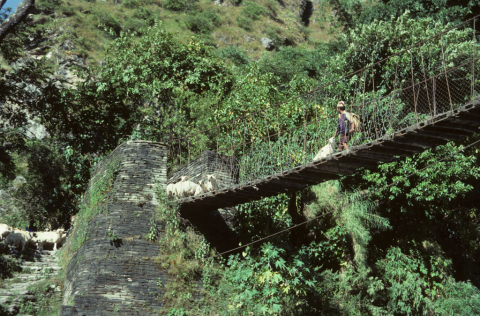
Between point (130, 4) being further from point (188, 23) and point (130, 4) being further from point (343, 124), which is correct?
point (343, 124)

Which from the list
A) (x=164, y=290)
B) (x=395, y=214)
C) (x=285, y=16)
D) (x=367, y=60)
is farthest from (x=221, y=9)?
(x=164, y=290)

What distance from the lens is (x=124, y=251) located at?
772 cm

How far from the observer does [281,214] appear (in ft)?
30.7

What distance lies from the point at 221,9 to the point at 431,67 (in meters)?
28.0

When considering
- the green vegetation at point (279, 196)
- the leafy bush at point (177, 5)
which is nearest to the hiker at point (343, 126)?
the green vegetation at point (279, 196)

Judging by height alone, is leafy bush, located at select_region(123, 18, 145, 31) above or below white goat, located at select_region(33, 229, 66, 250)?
above

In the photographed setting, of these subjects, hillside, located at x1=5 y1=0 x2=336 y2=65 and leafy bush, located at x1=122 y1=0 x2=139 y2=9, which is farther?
leafy bush, located at x1=122 y1=0 x2=139 y2=9

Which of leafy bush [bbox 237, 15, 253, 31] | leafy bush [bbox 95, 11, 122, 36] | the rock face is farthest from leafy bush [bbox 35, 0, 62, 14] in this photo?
the rock face

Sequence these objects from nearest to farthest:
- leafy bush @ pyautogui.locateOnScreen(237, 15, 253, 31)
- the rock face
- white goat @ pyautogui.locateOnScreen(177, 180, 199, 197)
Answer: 1. white goat @ pyautogui.locateOnScreen(177, 180, 199, 197)
2. the rock face
3. leafy bush @ pyautogui.locateOnScreen(237, 15, 253, 31)

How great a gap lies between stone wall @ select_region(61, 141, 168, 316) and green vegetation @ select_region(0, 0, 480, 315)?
0.19m

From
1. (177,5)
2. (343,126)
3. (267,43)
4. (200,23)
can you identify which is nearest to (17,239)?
(343,126)

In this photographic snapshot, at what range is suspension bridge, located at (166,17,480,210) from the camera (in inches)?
217

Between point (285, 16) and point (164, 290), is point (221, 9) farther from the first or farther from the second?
point (164, 290)

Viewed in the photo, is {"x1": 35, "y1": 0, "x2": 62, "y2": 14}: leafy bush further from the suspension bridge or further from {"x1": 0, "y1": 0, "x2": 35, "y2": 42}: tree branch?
{"x1": 0, "y1": 0, "x2": 35, "y2": 42}: tree branch
